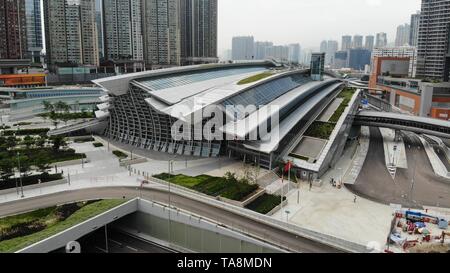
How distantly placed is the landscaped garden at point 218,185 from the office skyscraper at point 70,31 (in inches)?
5160

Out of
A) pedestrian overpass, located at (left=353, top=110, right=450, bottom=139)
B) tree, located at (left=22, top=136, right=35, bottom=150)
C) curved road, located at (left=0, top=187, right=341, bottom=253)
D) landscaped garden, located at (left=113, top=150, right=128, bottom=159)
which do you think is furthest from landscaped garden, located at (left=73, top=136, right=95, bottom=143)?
pedestrian overpass, located at (left=353, top=110, right=450, bottom=139)

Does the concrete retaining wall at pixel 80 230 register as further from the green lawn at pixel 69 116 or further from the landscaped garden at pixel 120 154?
the green lawn at pixel 69 116

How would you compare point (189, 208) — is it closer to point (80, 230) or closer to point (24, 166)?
point (80, 230)

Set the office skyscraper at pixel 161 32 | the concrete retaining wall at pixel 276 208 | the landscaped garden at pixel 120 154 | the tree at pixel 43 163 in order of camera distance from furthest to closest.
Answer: the office skyscraper at pixel 161 32 → the landscaped garden at pixel 120 154 → the tree at pixel 43 163 → the concrete retaining wall at pixel 276 208

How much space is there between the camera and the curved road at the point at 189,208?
30.9m

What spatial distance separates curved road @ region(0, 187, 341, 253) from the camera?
3092 centimetres

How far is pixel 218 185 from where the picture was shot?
1708 inches

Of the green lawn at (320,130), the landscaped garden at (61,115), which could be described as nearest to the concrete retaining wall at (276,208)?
the green lawn at (320,130)

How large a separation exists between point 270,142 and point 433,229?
22506 millimetres

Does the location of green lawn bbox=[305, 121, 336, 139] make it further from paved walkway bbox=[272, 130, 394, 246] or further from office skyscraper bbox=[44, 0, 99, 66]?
office skyscraper bbox=[44, 0, 99, 66]

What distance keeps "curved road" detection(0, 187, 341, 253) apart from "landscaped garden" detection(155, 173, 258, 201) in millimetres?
2960

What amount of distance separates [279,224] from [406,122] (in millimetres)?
48422

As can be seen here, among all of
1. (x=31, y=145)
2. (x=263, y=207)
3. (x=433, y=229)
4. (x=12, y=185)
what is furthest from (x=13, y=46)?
(x=433, y=229)
